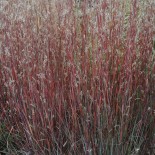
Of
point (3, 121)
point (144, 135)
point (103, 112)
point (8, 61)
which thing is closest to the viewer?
point (103, 112)

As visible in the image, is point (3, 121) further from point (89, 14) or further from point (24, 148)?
point (89, 14)

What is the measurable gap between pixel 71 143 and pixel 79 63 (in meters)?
0.50

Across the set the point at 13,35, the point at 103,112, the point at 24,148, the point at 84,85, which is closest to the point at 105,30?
the point at 84,85

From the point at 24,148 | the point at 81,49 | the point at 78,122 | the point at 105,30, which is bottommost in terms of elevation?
the point at 24,148

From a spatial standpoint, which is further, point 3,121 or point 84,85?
point 3,121

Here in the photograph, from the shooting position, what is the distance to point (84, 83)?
1.98m

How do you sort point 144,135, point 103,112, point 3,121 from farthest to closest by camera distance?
point 3,121
point 144,135
point 103,112

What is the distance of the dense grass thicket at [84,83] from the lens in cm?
195

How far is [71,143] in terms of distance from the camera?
2016 millimetres

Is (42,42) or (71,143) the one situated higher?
(42,42)

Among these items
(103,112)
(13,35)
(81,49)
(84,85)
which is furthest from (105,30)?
(13,35)

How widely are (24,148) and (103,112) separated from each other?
2.01 feet

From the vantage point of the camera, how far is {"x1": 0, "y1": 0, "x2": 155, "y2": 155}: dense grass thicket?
6.40ft

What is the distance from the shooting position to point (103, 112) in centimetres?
194
